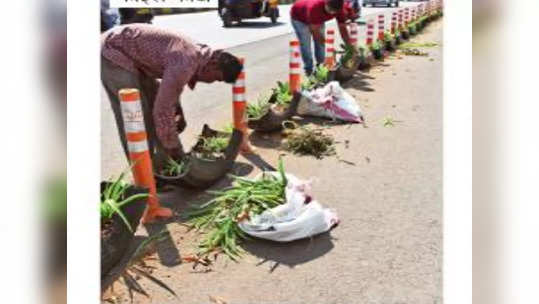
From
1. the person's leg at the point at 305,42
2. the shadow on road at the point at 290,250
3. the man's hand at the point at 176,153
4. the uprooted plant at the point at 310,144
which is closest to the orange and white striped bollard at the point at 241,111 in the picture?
the uprooted plant at the point at 310,144

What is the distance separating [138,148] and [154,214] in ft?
1.27

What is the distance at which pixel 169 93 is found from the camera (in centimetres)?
366

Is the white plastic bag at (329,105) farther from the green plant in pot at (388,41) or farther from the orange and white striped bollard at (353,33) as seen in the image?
the green plant in pot at (388,41)

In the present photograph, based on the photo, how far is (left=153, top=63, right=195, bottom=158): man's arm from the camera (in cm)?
366

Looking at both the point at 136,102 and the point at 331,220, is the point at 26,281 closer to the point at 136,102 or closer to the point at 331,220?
the point at 136,102

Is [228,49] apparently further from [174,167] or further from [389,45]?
[174,167]

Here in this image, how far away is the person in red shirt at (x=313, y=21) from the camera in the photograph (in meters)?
7.07

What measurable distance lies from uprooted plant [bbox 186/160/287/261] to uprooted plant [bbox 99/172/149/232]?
1.53ft

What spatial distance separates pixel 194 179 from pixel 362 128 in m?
2.08

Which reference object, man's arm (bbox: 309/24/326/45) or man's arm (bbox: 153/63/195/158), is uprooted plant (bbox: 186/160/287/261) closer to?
man's arm (bbox: 153/63/195/158)

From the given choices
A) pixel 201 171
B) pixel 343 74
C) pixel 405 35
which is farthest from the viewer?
pixel 405 35

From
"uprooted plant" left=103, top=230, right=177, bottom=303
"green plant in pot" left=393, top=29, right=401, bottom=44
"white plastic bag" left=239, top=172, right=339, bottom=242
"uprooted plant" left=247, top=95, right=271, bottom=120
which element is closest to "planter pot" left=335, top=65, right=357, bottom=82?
"green plant in pot" left=393, top=29, right=401, bottom=44

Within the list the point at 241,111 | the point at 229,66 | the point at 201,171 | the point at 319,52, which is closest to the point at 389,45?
the point at 319,52

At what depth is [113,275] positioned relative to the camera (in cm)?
300
